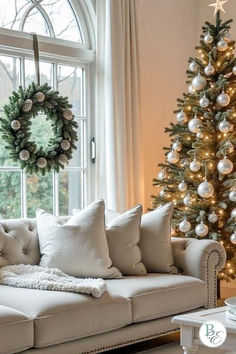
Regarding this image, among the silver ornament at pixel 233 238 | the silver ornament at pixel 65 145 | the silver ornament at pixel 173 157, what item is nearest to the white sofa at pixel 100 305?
the silver ornament at pixel 233 238

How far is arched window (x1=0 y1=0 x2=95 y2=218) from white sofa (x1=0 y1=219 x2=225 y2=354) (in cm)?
74

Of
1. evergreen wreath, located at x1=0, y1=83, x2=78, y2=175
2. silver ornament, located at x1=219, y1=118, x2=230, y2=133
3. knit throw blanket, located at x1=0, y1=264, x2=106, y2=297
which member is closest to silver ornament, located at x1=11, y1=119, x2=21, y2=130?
evergreen wreath, located at x1=0, y1=83, x2=78, y2=175

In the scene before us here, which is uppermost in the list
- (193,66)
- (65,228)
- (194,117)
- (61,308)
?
(193,66)

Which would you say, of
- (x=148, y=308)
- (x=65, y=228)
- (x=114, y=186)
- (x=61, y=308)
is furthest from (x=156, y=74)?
(x=61, y=308)

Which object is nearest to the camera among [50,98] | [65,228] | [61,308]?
[61,308]

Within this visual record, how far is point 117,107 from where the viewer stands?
17.5 ft

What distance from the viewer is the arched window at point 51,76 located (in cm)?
491

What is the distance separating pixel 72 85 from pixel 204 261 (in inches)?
77.8

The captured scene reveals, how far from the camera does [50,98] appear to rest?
4.86 meters

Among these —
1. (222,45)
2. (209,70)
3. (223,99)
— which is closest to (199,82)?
(209,70)

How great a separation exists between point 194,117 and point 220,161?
448 mm

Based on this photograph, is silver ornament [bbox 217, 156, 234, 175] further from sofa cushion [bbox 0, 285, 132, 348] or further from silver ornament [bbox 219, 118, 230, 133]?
sofa cushion [bbox 0, 285, 132, 348]

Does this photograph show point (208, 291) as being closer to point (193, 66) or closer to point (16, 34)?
point (193, 66)

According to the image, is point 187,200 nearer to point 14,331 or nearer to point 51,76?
point 51,76
